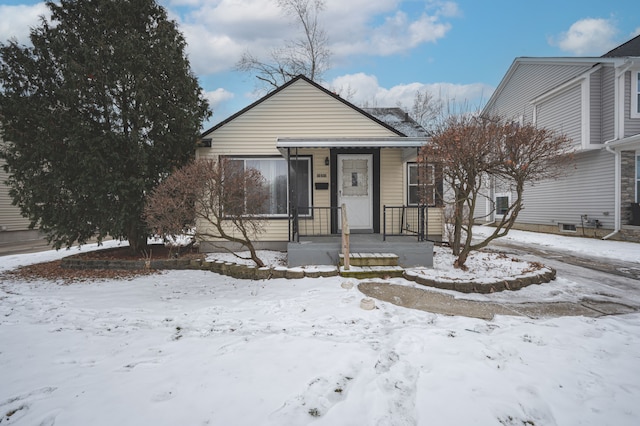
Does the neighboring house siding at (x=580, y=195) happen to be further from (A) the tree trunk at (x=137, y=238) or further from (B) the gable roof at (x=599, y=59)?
(A) the tree trunk at (x=137, y=238)

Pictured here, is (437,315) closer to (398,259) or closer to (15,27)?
(398,259)

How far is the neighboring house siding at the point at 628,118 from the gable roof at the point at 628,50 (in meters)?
1.66

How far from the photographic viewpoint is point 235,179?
588 centimetres

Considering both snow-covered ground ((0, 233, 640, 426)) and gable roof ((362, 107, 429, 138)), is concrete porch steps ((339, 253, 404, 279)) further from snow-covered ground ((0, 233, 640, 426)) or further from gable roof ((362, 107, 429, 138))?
gable roof ((362, 107, 429, 138))

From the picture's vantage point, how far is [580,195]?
1215 cm

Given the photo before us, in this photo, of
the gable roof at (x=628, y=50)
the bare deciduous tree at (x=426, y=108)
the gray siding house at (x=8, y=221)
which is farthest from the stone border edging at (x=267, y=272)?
the bare deciduous tree at (x=426, y=108)

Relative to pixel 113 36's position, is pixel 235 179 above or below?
below

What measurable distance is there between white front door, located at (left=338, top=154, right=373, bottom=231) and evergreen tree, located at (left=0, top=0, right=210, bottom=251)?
14.9 ft

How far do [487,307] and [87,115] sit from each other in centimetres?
919

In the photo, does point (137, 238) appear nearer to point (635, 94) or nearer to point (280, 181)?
point (280, 181)

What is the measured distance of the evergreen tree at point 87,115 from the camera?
692 centimetres

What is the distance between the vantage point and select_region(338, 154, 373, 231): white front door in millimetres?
8711

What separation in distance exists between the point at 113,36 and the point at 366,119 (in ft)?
21.7

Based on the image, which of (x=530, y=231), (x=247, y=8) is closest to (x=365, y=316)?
(x=530, y=231)
